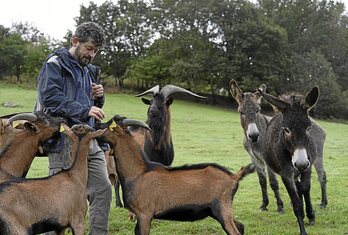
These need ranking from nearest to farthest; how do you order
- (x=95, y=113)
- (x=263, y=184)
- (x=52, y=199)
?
(x=52, y=199)
(x=95, y=113)
(x=263, y=184)

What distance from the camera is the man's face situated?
6.02 metres

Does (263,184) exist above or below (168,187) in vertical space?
below

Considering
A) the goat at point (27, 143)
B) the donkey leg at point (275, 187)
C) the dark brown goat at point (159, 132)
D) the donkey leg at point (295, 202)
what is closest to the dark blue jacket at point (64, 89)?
the goat at point (27, 143)

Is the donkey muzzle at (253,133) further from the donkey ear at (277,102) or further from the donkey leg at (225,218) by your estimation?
the donkey leg at (225,218)

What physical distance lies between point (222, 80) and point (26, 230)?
42.0m

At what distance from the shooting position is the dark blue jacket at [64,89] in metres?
5.85

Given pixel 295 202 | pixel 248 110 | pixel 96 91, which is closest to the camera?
pixel 96 91

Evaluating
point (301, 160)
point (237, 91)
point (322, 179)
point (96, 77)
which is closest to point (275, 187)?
point (322, 179)

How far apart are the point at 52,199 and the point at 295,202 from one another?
4111 millimetres

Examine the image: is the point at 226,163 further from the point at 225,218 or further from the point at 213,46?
the point at 213,46

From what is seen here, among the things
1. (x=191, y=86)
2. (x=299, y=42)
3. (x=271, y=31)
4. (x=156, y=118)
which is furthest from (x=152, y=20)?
(x=156, y=118)

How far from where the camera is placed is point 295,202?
769 centimetres

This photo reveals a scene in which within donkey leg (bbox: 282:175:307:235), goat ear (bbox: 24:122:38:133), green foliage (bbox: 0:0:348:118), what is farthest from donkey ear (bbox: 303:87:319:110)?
green foliage (bbox: 0:0:348:118)

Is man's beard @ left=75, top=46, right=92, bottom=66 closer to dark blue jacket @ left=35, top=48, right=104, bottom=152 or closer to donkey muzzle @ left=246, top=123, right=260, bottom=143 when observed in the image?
dark blue jacket @ left=35, top=48, right=104, bottom=152
